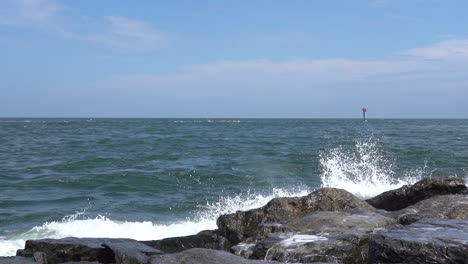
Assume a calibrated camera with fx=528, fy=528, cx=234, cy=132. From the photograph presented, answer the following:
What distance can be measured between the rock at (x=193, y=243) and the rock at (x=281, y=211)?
0.34m

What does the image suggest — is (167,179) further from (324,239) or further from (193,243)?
(324,239)

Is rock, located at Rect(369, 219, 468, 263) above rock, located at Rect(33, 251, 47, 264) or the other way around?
above

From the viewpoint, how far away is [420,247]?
4695mm

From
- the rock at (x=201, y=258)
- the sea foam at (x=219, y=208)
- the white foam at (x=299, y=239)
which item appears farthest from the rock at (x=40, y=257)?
the sea foam at (x=219, y=208)

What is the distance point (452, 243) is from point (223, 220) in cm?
388

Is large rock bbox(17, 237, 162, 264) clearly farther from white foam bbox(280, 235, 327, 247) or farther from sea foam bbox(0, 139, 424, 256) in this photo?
sea foam bbox(0, 139, 424, 256)

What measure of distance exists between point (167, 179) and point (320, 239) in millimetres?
10438

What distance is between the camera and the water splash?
14163 mm

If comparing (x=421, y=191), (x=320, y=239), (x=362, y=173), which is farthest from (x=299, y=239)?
(x=362, y=173)

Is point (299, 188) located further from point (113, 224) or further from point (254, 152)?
point (254, 152)

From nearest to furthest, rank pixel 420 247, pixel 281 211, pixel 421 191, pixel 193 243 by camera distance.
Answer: pixel 420 247 → pixel 193 243 → pixel 281 211 → pixel 421 191

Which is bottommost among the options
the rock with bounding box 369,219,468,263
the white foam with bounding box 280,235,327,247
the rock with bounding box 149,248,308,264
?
the white foam with bounding box 280,235,327,247

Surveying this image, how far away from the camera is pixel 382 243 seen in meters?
4.87

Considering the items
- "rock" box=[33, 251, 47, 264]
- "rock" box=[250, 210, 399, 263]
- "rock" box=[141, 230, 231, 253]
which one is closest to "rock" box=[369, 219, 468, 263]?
"rock" box=[250, 210, 399, 263]
